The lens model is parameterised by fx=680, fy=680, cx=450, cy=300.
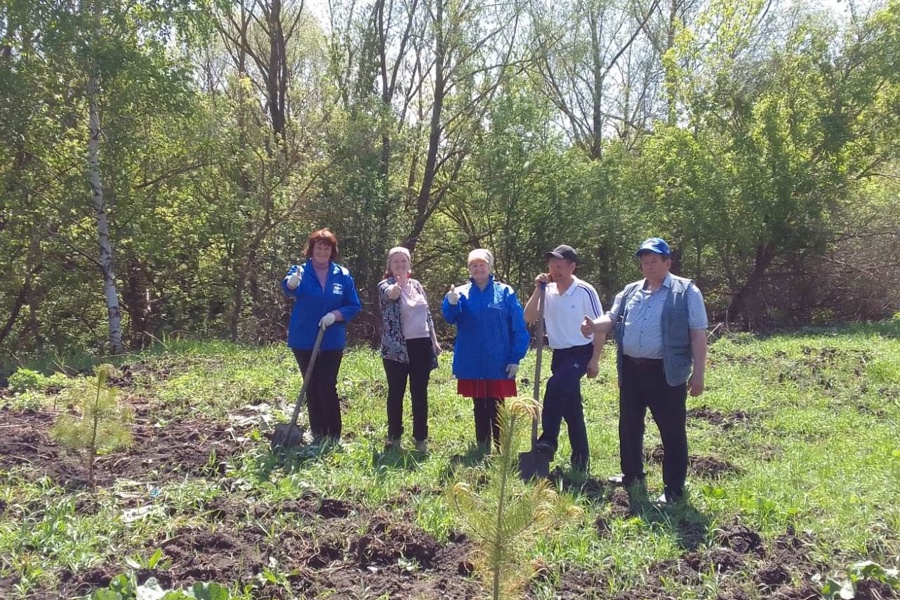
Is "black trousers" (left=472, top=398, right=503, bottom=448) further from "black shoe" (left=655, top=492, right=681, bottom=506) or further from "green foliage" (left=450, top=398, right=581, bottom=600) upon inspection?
"green foliage" (left=450, top=398, right=581, bottom=600)

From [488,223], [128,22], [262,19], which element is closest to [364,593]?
[128,22]

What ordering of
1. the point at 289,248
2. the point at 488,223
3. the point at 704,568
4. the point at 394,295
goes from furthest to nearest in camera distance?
the point at 488,223 < the point at 289,248 < the point at 394,295 < the point at 704,568

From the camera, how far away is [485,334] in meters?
5.21

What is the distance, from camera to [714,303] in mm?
17438

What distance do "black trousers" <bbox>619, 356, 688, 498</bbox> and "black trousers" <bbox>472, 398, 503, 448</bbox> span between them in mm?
1109

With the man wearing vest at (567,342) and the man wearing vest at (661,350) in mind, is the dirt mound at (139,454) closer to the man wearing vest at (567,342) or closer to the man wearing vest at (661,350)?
the man wearing vest at (567,342)

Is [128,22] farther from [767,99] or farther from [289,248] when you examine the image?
[767,99]

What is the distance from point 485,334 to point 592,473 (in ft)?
4.35

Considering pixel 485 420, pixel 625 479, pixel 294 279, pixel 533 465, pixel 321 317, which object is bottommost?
pixel 625 479

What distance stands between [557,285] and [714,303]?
13.7 metres

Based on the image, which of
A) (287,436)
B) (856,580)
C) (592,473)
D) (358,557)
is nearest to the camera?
(856,580)

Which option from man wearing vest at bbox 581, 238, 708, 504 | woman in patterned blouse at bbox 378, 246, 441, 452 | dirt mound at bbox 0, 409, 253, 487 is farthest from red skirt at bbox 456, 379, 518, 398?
dirt mound at bbox 0, 409, 253, 487

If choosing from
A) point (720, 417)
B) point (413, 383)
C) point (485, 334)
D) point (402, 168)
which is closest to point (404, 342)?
point (413, 383)

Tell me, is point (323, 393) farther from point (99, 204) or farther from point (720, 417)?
point (99, 204)
